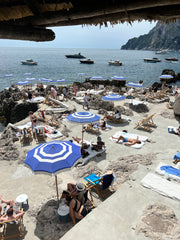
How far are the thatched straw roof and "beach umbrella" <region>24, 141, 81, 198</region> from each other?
348 centimetres

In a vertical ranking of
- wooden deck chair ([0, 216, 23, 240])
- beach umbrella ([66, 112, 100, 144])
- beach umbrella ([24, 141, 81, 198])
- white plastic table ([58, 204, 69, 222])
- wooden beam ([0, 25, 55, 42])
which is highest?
wooden beam ([0, 25, 55, 42])

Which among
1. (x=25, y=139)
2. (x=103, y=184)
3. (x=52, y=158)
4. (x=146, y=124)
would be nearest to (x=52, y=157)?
(x=52, y=158)

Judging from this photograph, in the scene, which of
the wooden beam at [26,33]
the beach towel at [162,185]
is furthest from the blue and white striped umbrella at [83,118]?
the wooden beam at [26,33]

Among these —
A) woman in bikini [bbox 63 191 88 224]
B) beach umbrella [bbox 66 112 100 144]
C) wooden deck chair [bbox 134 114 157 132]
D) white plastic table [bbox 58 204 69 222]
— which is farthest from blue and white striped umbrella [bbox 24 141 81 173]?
wooden deck chair [bbox 134 114 157 132]

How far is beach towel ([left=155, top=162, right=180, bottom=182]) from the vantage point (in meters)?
6.55

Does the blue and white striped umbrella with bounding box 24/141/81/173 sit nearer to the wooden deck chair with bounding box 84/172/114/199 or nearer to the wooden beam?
the wooden deck chair with bounding box 84/172/114/199

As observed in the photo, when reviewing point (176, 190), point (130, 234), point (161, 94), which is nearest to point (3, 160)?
point (130, 234)

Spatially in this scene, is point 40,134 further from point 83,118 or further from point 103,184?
point 103,184

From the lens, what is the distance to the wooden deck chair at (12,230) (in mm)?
4828

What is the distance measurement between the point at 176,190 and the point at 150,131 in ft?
21.4

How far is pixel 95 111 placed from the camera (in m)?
16.5

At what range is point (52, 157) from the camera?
5.50 metres

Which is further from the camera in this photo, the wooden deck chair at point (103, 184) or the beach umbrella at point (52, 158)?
the wooden deck chair at point (103, 184)

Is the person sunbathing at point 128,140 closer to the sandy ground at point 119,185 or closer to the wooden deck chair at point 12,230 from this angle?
the sandy ground at point 119,185
